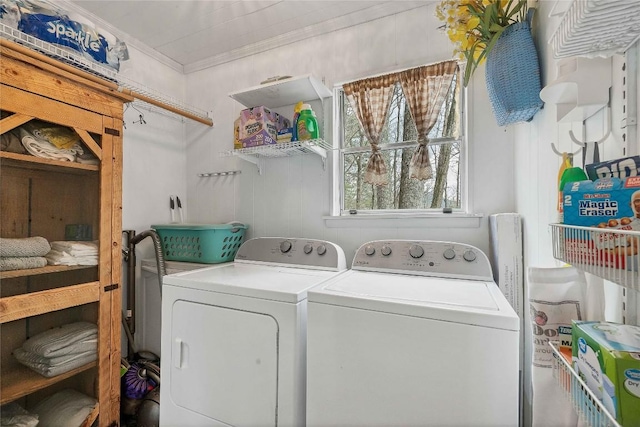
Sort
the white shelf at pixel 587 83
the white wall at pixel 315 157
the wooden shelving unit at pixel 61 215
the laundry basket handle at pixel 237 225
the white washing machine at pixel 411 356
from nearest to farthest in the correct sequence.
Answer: the white shelf at pixel 587 83, the white washing machine at pixel 411 356, the wooden shelving unit at pixel 61 215, the white wall at pixel 315 157, the laundry basket handle at pixel 237 225

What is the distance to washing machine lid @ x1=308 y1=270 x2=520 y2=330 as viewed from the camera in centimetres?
92

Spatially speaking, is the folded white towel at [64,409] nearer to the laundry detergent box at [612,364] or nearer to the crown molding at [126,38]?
the laundry detergent box at [612,364]

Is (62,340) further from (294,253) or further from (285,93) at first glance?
(285,93)

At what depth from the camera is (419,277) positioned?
148 centimetres

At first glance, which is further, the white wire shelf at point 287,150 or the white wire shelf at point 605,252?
the white wire shelf at point 287,150

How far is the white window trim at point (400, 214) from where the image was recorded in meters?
1.75

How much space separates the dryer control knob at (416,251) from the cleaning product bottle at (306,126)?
941 mm

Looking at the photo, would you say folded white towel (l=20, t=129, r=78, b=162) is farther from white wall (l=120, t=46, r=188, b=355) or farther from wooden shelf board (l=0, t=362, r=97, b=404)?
wooden shelf board (l=0, t=362, r=97, b=404)

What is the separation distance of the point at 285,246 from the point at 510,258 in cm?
127

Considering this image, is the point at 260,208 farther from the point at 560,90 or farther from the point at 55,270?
the point at 560,90

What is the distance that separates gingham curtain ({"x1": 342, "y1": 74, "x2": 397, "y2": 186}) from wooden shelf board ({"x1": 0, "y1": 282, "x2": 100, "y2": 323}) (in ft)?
5.78

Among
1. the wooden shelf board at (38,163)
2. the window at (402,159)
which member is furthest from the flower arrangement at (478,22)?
the wooden shelf board at (38,163)

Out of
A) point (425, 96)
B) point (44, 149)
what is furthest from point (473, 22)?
point (44, 149)

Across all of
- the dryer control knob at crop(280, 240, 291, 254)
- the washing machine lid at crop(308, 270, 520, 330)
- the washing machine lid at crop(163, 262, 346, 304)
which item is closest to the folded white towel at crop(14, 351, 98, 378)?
the washing machine lid at crop(163, 262, 346, 304)
